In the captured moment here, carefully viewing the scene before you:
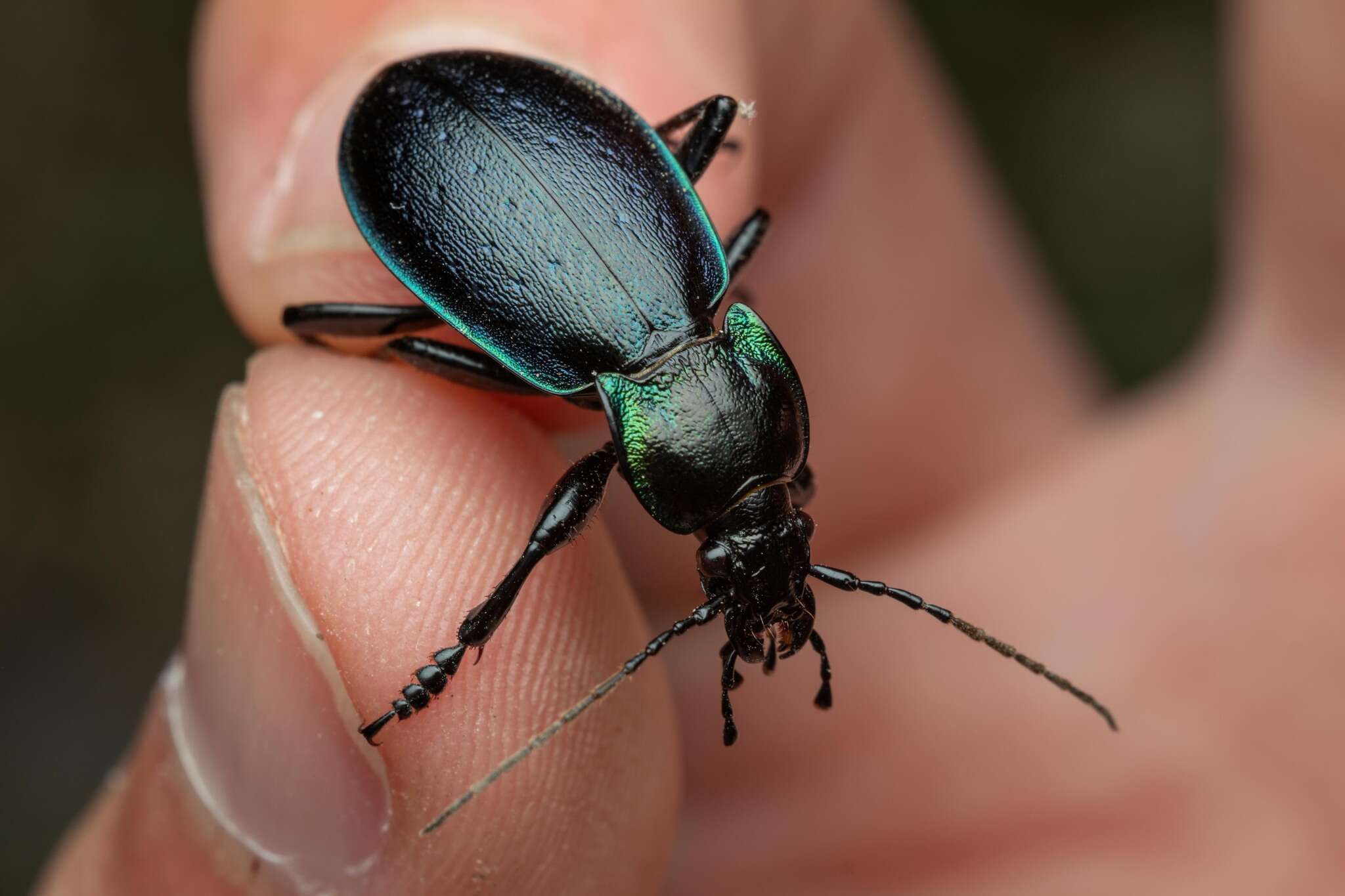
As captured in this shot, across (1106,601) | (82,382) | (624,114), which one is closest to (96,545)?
(82,382)

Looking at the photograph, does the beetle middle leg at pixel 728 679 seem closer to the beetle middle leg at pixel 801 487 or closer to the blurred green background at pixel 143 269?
the beetle middle leg at pixel 801 487

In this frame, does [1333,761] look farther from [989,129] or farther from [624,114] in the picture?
[989,129]

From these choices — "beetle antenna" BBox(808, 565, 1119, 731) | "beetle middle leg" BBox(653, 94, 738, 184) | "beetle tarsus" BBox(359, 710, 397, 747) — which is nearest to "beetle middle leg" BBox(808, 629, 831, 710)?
"beetle antenna" BBox(808, 565, 1119, 731)

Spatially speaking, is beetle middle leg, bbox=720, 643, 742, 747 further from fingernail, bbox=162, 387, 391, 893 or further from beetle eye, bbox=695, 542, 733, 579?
fingernail, bbox=162, 387, 391, 893

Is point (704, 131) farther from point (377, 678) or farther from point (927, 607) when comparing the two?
point (377, 678)

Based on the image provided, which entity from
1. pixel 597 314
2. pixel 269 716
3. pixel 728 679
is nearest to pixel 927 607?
pixel 728 679

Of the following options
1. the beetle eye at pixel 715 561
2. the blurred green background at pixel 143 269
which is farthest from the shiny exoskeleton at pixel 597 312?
the blurred green background at pixel 143 269

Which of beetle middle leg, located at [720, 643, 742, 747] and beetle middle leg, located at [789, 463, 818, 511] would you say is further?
beetle middle leg, located at [789, 463, 818, 511]

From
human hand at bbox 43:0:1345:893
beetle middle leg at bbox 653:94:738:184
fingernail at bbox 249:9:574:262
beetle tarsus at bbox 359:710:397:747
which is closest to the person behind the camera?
beetle tarsus at bbox 359:710:397:747
